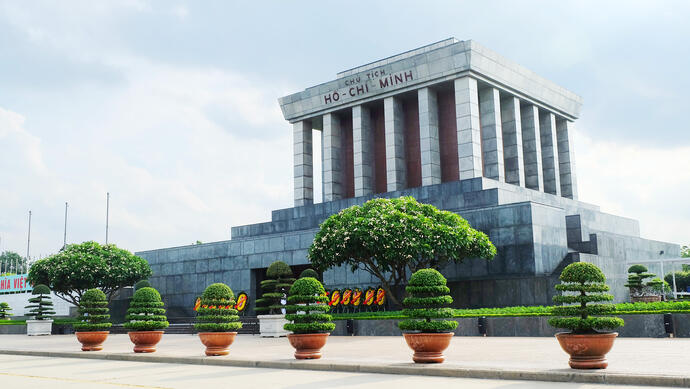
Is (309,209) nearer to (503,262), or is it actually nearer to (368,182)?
(368,182)

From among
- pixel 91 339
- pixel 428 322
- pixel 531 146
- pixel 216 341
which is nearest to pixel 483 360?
pixel 428 322

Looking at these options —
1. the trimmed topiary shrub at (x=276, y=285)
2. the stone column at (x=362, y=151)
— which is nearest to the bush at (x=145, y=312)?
the trimmed topiary shrub at (x=276, y=285)

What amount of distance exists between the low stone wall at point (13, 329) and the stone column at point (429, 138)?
90.4 feet

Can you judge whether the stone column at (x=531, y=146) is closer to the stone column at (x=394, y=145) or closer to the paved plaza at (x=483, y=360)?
the stone column at (x=394, y=145)

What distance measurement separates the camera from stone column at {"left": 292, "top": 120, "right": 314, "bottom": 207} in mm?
48141

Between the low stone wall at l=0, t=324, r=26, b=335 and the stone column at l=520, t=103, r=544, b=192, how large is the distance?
34837 mm

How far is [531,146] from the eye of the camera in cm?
4653

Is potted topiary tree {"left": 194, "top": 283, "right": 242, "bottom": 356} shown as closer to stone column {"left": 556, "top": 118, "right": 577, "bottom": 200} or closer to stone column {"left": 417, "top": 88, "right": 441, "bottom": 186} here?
stone column {"left": 417, "top": 88, "right": 441, "bottom": 186}

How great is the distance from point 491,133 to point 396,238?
16742mm

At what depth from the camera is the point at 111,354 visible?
68.2 ft

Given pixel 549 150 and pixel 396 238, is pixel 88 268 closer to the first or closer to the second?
pixel 396 238

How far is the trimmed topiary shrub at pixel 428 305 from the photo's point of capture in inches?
595

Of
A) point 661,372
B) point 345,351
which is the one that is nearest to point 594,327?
point 661,372

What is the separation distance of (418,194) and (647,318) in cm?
1989
